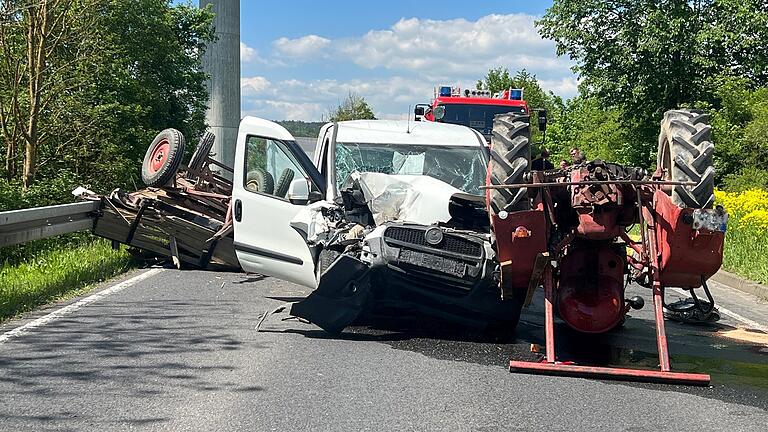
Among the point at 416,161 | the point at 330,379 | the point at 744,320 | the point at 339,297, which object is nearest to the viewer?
the point at 330,379

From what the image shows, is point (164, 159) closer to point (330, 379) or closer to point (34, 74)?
point (34, 74)

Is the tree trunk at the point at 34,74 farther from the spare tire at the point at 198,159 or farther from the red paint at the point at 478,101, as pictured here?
the red paint at the point at 478,101

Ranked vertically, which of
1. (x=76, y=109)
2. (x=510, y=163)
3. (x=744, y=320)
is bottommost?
(x=744, y=320)

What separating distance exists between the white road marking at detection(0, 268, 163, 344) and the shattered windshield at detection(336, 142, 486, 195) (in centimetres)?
285

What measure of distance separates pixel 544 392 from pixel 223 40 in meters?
25.1

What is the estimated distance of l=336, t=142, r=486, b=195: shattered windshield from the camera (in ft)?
29.8

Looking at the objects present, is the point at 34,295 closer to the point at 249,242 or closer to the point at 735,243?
the point at 249,242

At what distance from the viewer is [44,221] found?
10.9 meters

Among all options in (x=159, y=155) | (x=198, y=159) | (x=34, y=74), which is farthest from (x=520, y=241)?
(x=34, y=74)

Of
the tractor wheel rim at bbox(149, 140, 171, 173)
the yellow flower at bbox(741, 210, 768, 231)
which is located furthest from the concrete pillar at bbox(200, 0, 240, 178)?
the yellow flower at bbox(741, 210, 768, 231)

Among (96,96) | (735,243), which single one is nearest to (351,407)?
(735,243)

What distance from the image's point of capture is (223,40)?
2919 centimetres

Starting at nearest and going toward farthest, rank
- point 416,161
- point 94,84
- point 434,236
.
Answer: point 434,236
point 416,161
point 94,84

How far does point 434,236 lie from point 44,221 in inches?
233
